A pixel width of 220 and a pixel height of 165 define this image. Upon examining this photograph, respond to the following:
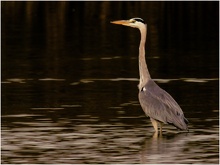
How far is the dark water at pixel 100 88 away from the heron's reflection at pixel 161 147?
0.5 inches

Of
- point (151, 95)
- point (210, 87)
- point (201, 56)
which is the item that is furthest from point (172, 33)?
point (151, 95)

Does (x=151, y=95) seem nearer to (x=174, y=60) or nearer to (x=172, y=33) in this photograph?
(x=174, y=60)

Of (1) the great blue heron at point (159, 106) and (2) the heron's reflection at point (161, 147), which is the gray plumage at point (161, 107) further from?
(2) the heron's reflection at point (161, 147)

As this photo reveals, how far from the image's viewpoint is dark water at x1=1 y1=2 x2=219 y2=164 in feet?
44.0

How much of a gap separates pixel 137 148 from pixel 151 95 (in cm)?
154

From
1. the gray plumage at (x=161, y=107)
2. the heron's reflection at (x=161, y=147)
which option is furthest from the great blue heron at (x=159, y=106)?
the heron's reflection at (x=161, y=147)

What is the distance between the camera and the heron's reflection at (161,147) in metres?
12.7

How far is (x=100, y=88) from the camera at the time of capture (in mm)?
19188

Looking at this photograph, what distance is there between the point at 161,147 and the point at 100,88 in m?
5.65

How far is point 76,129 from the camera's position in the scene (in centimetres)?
1488

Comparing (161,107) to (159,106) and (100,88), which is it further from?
(100,88)

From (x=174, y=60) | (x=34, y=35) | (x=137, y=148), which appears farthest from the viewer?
(x=34, y=35)

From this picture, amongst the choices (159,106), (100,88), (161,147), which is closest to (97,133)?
(159,106)

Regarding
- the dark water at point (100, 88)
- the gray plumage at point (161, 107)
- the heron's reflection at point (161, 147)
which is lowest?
the heron's reflection at point (161, 147)
